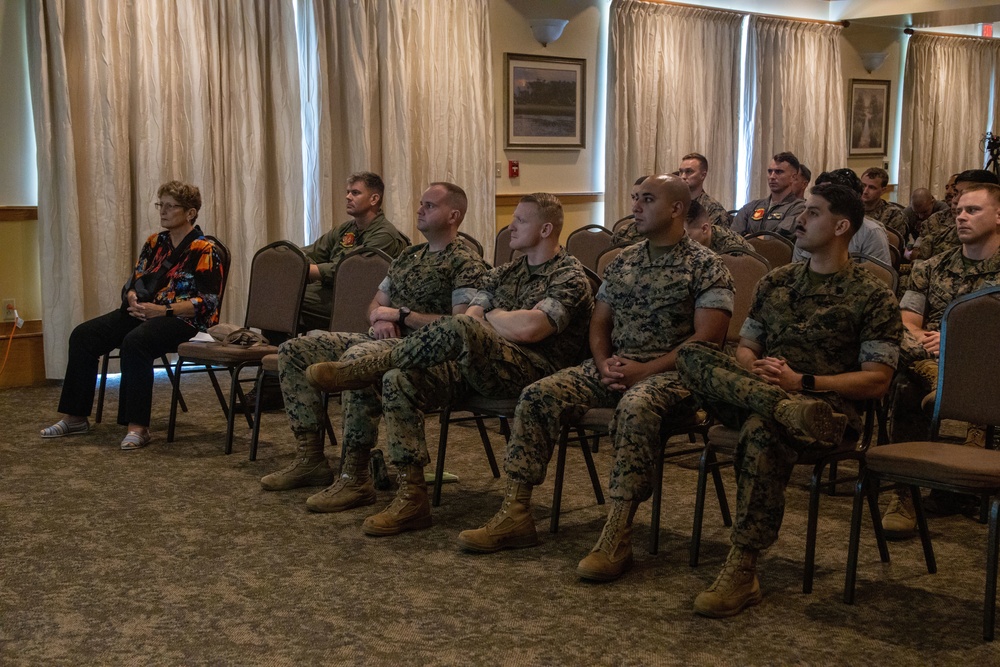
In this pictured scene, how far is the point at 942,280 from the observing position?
3992 millimetres

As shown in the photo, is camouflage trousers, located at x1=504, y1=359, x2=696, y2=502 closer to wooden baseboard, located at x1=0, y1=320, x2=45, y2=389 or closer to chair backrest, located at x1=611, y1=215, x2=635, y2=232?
chair backrest, located at x1=611, y1=215, x2=635, y2=232

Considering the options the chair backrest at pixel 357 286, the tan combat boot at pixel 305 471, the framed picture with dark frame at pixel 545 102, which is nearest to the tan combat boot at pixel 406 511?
the tan combat boot at pixel 305 471

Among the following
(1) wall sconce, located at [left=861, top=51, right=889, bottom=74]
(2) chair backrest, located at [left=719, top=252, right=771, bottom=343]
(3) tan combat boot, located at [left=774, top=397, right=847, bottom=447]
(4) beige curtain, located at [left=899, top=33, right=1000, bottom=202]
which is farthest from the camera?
(4) beige curtain, located at [left=899, top=33, right=1000, bottom=202]

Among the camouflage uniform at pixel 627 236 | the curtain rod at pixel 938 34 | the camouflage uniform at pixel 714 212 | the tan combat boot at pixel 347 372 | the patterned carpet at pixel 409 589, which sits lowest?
the patterned carpet at pixel 409 589

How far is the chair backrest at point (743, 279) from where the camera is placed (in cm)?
422

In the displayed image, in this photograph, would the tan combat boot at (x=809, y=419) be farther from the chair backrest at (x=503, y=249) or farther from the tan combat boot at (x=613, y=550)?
the chair backrest at (x=503, y=249)

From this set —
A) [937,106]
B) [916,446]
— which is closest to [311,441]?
[916,446]

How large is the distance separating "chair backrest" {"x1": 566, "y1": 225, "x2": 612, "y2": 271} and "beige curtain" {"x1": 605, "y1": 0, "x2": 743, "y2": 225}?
2293 mm

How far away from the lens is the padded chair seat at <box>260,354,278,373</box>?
173 inches

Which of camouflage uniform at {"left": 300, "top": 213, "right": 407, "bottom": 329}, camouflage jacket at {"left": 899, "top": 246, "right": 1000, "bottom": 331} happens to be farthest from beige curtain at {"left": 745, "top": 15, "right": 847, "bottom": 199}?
camouflage jacket at {"left": 899, "top": 246, "right": 1000, "bottom": 331}

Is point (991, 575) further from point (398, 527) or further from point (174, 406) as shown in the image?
point (174, 406)

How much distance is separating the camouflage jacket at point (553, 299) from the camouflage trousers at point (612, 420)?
0.18m

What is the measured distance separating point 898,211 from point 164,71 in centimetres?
508

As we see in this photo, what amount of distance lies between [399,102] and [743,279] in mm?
3586
